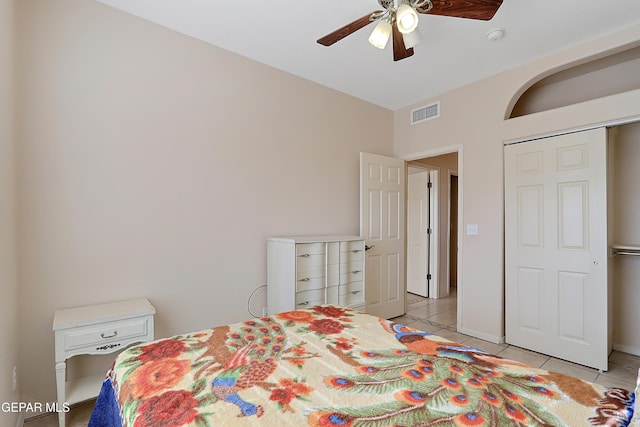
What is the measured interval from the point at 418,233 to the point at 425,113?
85.4 inches

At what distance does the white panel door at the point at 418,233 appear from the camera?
512cm

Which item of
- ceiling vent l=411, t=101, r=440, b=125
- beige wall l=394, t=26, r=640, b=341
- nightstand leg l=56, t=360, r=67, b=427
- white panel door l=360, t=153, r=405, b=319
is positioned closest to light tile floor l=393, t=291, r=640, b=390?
beige wall l=394, t=26, r=640, b=341

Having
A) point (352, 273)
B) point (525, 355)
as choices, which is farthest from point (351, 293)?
point (525, 355)

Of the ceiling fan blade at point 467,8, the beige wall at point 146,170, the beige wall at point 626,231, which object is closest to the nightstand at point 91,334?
the beige wall at point 146,170

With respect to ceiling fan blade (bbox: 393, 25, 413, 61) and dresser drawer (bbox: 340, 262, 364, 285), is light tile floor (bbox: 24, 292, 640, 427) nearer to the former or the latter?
dresser drawer (bbox: 340, 262, 364, 285)

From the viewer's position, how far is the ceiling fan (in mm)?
1700

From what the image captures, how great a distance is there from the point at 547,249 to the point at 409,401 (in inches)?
108

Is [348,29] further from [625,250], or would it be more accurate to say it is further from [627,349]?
[627,349]

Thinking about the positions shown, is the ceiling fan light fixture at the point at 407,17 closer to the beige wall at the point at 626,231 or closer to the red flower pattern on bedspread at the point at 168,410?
the red flower pattern on bedspread at the point at 168,410

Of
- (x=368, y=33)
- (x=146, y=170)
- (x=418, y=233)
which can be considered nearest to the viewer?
(x=146, y=170)

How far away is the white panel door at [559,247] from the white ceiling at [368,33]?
88 cm

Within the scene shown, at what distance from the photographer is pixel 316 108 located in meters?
3.46

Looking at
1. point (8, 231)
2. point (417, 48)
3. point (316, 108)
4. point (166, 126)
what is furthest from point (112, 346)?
point (417, 48)

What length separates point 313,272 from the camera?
283cm
